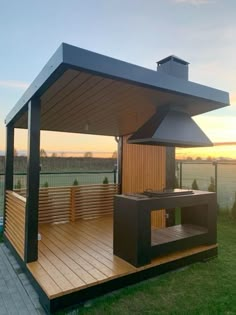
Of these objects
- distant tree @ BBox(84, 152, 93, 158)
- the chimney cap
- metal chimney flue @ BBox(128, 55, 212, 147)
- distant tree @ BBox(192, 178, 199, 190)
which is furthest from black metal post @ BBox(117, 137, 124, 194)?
the chimney cap

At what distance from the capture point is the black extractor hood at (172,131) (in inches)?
132

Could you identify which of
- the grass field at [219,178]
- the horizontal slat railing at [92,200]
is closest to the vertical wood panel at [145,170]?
the horizontal slat railing at [92,200]

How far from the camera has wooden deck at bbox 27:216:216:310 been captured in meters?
2.57

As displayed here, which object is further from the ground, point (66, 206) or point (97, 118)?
point (97, 118)

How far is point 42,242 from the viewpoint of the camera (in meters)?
4.07

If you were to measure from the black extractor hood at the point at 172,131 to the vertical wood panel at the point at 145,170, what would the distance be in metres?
1.48

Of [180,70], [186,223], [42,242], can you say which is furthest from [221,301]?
[180,70]

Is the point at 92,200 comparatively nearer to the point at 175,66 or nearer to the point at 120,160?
the point at 120,160

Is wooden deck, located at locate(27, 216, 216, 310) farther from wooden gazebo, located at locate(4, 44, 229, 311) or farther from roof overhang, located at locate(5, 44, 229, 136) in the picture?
roof overhang, located at locate(5, 44, 229, 136)

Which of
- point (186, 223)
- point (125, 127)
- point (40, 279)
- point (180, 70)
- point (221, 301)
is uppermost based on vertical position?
point (180, 70)

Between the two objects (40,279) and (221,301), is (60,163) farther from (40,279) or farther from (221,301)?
(221,301)

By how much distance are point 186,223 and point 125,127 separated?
8.35 ft

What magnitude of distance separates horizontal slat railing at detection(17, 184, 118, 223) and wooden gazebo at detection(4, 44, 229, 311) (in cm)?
3

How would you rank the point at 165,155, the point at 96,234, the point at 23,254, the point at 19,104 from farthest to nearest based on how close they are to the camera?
1. the point at 165,155
2. the point at 96,234
3. the point at 19,104
4. the point at 23,254
